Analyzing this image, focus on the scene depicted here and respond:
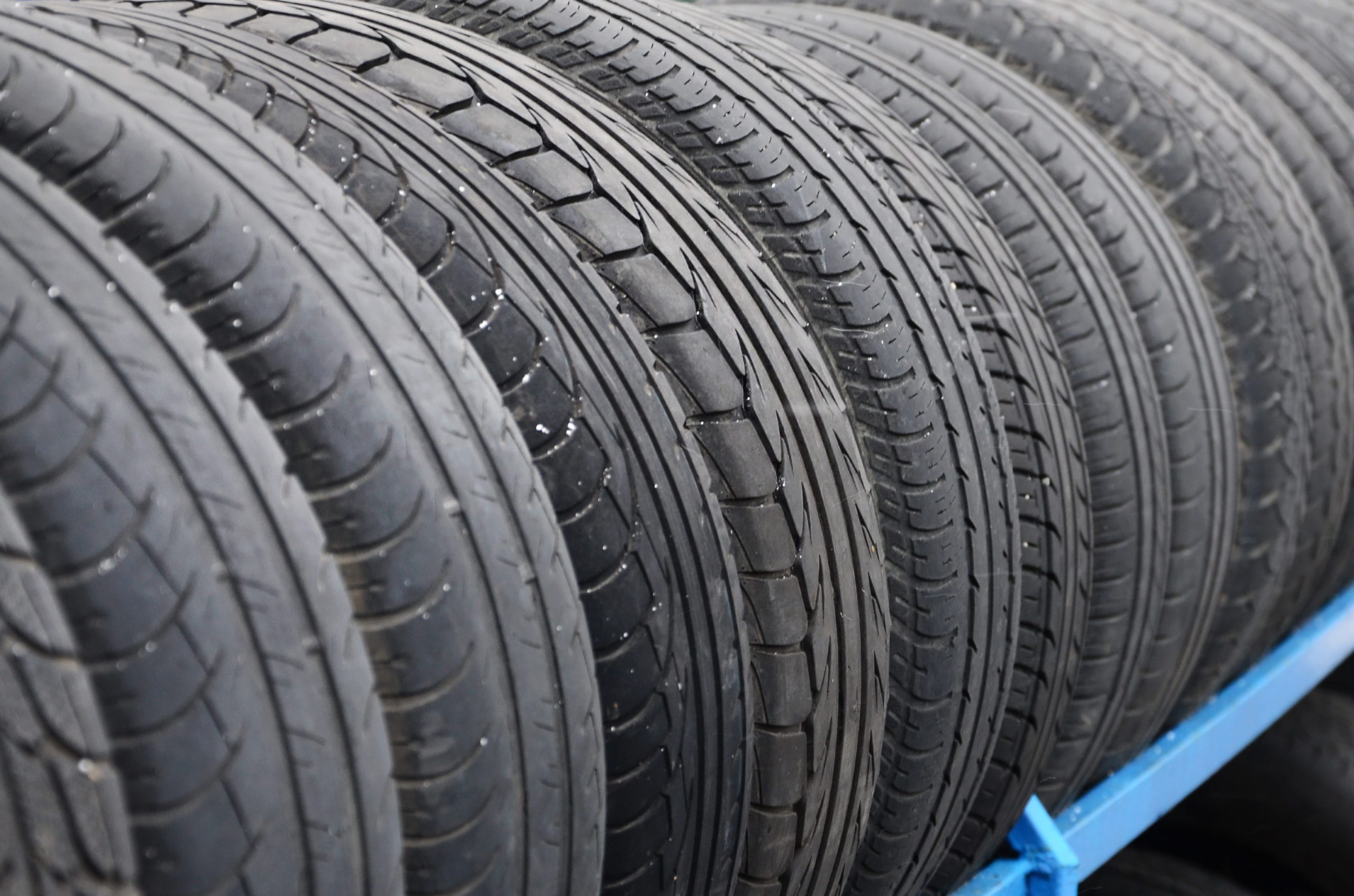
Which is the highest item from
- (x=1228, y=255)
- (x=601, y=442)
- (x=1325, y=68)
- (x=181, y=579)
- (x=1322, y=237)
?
(x=1325, y=68)

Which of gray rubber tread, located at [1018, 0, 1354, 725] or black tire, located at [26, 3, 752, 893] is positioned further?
gray rubber tread, located at [1018, 0, 1354, 725]

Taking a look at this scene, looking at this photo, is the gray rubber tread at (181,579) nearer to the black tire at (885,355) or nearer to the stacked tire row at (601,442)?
the stacked tire row at (601,442)

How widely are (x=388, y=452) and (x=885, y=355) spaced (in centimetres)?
60

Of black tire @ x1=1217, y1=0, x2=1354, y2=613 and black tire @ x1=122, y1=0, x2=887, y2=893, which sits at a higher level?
black tire @ x1=1217, y1=0, x2=1354, y2=613

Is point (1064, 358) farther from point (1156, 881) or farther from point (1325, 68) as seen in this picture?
point (1325, 68)

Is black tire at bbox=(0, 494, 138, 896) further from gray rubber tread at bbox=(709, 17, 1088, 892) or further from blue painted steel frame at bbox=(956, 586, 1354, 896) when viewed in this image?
blue painted steel frame at bbox=(956, 586, 1354, 896)

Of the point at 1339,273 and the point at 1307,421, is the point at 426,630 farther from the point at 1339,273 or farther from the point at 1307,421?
the point at 1339,273

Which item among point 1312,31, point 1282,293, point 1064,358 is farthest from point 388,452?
point 1312,31

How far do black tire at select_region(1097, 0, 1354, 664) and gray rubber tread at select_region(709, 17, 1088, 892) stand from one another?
2.13 ft

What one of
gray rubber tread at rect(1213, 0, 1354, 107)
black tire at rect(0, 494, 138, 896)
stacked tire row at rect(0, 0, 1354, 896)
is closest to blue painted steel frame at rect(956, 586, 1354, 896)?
stacked tire row at rect(0, 0, 1354, 896)

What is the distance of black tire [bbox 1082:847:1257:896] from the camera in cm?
229

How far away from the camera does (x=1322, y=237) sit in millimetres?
2156

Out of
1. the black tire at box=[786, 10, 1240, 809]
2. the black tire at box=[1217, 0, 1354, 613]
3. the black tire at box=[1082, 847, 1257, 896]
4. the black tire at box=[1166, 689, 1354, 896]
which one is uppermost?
the black tire at box=[1217, 0, 1354, 613]

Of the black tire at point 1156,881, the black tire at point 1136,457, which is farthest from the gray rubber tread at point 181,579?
the black tire at point 1156,881
